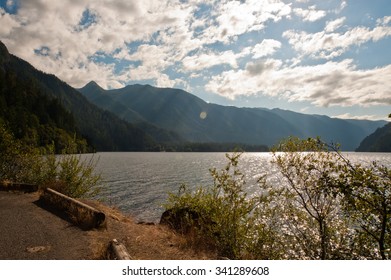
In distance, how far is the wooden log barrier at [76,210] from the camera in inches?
521

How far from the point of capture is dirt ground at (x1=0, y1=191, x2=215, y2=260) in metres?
10.2

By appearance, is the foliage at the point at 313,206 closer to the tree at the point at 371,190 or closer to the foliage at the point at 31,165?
the tree at the point at 371,190

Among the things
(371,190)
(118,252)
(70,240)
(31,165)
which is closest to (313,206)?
(371,190)

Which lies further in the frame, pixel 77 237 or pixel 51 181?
pixel 51 181

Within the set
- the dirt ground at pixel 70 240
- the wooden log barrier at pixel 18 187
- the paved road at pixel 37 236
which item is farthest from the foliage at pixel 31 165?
the dirt ground at pixel 70 240

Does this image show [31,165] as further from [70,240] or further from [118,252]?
[118,252]

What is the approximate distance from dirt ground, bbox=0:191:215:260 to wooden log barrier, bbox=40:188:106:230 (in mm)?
346

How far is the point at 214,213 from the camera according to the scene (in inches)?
528

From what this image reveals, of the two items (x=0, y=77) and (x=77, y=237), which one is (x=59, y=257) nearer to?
(x=77, y=237)

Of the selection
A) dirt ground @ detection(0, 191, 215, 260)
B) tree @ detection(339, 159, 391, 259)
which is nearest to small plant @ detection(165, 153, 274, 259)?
dirt ground @ detection(0, 191, 215, 260)

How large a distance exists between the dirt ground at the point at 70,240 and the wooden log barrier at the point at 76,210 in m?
0.35

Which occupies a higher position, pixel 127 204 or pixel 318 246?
pixel 318 246
